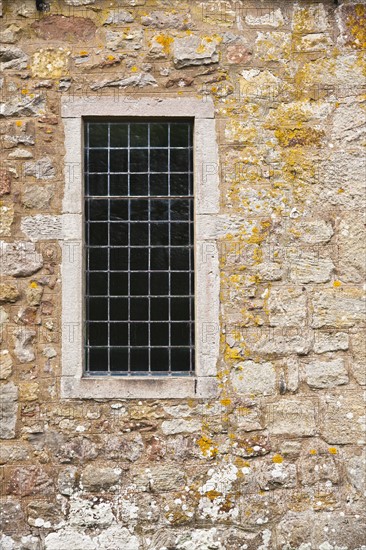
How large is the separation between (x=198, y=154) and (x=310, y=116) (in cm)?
88

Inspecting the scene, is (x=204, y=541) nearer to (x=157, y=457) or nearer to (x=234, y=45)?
(x=157, y=457)

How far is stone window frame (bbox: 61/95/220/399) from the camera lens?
4984 mm

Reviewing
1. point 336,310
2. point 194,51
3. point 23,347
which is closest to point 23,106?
point 194,51

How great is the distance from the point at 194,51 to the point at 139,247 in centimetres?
151

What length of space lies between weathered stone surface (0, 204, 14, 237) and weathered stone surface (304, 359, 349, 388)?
2.39 metres

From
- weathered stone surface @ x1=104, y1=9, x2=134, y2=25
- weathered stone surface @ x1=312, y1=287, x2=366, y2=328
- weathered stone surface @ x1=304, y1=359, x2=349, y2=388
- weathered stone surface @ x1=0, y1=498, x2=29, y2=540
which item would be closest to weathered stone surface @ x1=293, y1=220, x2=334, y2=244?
weathered stone surface @ x1=312, y1=287, x2=366, y2=328

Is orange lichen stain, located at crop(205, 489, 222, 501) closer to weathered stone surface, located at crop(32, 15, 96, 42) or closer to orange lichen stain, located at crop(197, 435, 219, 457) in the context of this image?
orange lichen stain, located at crop(197, 435, 219, 457)

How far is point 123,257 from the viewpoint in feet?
17.1

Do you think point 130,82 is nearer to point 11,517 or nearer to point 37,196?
point 37,196

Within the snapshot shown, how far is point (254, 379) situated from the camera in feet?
16.4

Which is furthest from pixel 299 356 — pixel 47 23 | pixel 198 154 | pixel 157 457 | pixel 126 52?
pixel 47 23

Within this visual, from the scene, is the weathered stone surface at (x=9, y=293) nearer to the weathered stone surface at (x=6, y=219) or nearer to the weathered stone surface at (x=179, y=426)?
the weathered stone surface at (x=6, y=219)

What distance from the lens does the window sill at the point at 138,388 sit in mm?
4969

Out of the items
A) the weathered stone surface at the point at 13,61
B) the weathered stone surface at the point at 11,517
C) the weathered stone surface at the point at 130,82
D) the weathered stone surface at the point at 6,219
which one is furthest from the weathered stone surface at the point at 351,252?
the weathered stone surface at the point at 11,517
